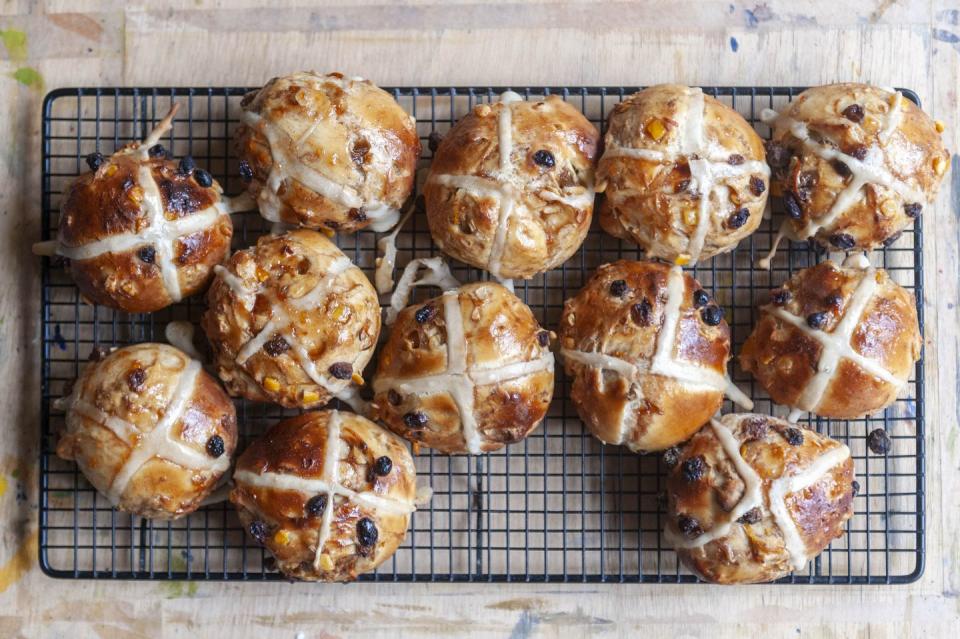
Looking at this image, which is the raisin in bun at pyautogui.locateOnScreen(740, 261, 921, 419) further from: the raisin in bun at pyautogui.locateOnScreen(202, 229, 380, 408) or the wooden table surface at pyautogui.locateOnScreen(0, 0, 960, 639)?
the raisin in bun at pyautogui.locateOnScreen(202, 229, 380, 408)

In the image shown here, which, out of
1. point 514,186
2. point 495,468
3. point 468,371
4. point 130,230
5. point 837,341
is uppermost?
point 514,186

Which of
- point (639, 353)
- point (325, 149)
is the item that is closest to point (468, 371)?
point (639, 353)

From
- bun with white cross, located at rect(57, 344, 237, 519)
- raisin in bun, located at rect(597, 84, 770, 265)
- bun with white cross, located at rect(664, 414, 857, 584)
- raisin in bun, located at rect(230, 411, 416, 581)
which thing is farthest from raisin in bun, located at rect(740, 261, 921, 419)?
bun with white cross, located at rect(57, 344, 237, 519)

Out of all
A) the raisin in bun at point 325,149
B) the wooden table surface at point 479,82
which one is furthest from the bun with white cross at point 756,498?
the raisin in bun at point 325,149

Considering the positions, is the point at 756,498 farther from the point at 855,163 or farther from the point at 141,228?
the point at 141,228

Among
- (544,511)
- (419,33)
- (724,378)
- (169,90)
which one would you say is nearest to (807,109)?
(724,378)
